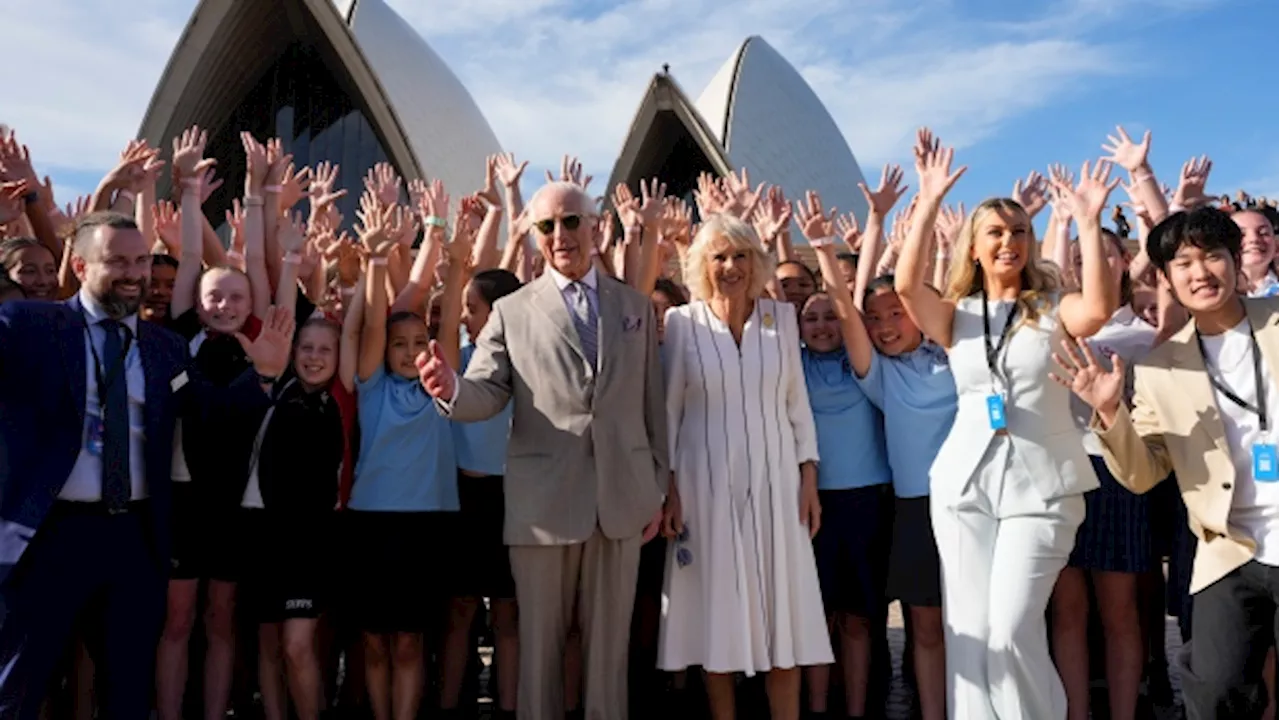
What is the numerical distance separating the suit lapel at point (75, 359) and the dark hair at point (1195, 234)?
9.74 feet

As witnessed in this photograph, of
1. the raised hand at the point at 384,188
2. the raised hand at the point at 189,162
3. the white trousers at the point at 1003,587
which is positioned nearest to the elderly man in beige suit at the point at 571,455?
the white trousers at the point at 1003,587

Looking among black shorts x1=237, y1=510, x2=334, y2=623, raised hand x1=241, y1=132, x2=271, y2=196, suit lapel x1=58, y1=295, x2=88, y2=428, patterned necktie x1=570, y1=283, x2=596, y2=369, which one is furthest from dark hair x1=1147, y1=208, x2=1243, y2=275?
raised hand x1=241, y1=132, x2=271, y2=196

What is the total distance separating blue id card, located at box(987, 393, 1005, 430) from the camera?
2678mm

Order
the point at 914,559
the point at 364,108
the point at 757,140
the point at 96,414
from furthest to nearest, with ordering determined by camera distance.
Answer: the point at 757,140 < the point at 364,108 < the point at 914,559 < the point at 96,414

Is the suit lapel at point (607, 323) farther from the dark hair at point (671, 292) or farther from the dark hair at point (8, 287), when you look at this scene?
the dark hair at point (8, 287)

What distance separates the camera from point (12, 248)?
337 cm

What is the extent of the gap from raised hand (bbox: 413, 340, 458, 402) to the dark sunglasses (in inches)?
22.2

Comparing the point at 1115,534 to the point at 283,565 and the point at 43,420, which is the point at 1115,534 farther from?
the point at 43,420

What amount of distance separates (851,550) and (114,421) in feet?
8.09

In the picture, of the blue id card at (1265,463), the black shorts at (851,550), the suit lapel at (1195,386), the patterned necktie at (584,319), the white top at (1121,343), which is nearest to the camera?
the blue id card at (1265,463)

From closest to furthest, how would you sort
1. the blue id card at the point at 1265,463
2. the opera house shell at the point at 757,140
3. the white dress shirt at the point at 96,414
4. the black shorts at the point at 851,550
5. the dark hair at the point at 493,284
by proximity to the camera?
the blue id card at the point at 1265,463, the white dress shirt at the point at 96,414, the black shorts at the point at 851,550, the dark hair at the point at 493,284, the opera house shell at the point at 757,140

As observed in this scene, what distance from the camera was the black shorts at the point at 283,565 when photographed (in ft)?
10.2

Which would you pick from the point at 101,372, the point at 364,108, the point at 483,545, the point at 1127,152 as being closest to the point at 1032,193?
the point at 1127,152

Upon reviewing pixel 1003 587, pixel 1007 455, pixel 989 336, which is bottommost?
pixel 1003 587
